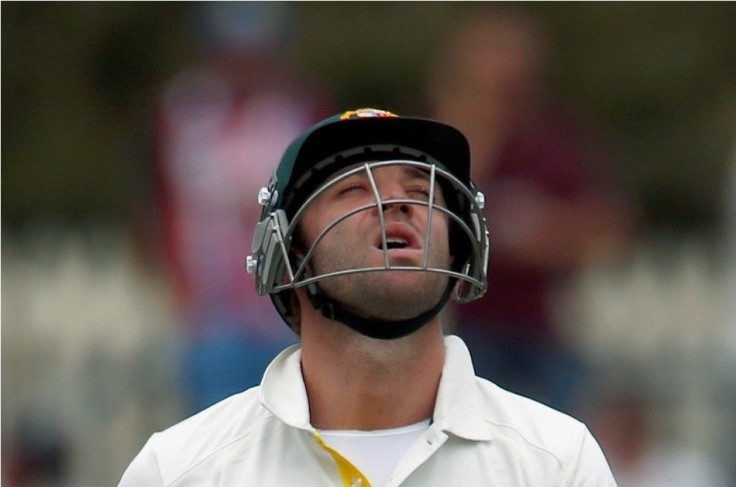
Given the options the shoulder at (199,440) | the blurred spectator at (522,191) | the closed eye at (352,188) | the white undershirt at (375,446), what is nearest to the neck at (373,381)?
the white undershirt at (375,446)

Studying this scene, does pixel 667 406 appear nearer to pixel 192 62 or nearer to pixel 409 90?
pixel 409 90

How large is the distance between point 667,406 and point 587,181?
2.83 feet

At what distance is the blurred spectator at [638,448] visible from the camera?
4285 millimetres

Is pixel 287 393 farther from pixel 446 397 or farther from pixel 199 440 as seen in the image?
pixel 446 397

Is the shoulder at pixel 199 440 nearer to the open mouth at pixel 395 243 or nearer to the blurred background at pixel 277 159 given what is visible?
the open mouth at pixel 395 243

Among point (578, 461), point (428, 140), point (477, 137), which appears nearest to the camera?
point (578, 461)

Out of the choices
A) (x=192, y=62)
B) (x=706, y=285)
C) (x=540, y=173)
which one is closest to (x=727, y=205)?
(x=706, y=285)

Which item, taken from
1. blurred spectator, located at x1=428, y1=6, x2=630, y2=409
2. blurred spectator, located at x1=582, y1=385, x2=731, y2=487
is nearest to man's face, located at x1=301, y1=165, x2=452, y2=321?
blurred spectator, located at x1=428, y1=6, x2=630, y2=409

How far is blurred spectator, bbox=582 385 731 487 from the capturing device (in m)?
4.29

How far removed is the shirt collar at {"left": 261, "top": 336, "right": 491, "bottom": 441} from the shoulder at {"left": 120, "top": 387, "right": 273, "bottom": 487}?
75 millimetres

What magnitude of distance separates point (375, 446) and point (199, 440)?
0.38 meters

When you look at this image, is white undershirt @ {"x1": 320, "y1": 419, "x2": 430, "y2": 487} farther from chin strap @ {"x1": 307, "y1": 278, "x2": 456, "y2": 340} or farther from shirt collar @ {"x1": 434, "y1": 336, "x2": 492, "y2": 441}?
chin strap @ {"x1": 307, "y1": 278, "x2": 456, "y2": 340}

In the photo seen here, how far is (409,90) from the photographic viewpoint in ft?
14.7

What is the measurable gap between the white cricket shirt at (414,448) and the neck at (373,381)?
5 cm
